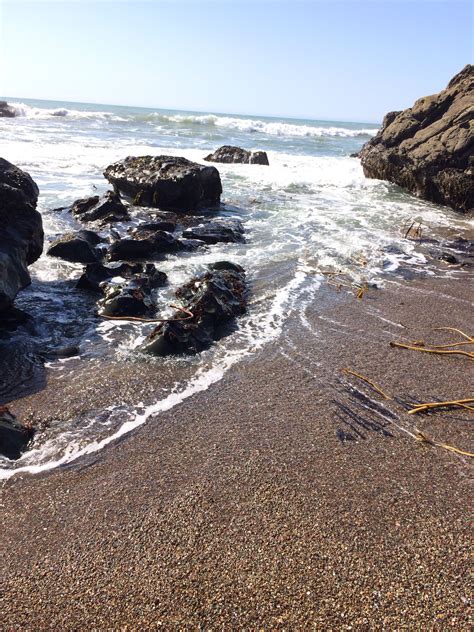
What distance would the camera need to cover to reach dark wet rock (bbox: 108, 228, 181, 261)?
25.6 ft

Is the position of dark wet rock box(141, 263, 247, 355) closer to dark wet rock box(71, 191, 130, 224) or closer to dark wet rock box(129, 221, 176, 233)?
dark wet rock box(129, 221, 176, 233)

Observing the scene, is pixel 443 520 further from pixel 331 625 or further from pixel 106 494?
pixel 106 494

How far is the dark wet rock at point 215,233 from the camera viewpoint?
357 inches

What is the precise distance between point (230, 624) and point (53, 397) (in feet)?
8.45

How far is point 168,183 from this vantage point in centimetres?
1135

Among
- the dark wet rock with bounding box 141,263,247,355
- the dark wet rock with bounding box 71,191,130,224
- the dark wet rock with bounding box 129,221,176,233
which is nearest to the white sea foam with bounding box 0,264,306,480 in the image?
the dark wet rock with bounding box 141,263,247,355

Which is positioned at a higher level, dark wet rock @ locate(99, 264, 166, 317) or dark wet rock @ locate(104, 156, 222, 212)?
dark wet rock @ locate(104, 156, 222, 212)

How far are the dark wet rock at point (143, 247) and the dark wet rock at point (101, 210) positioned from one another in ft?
5.54

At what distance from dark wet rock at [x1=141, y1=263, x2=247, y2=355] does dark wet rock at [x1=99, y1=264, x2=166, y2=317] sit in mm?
473

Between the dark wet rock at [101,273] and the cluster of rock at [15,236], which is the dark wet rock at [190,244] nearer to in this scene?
the dark wet rock at [101,273]

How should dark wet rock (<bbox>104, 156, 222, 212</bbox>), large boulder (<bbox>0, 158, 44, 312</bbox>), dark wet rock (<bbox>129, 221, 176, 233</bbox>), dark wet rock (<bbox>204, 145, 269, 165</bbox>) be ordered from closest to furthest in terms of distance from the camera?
large boulder (<bbox>0, 158, 44, 312</bbox>), dark wet rock (<bbox>129, 221, 176, 233</bbox>), dark wet rock (<bbox>104, 156, 222, 212</bbox>), dark wet rock (<bbox>204, 145, 269, 165</bbox>)

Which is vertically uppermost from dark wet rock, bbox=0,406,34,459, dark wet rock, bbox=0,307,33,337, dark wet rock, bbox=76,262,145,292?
dark wet rock, bbox=76,262,145,292

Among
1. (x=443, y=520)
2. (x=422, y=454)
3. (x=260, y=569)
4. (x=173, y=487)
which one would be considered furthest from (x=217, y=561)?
(x=422, y=454)

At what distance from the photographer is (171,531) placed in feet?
8.86
